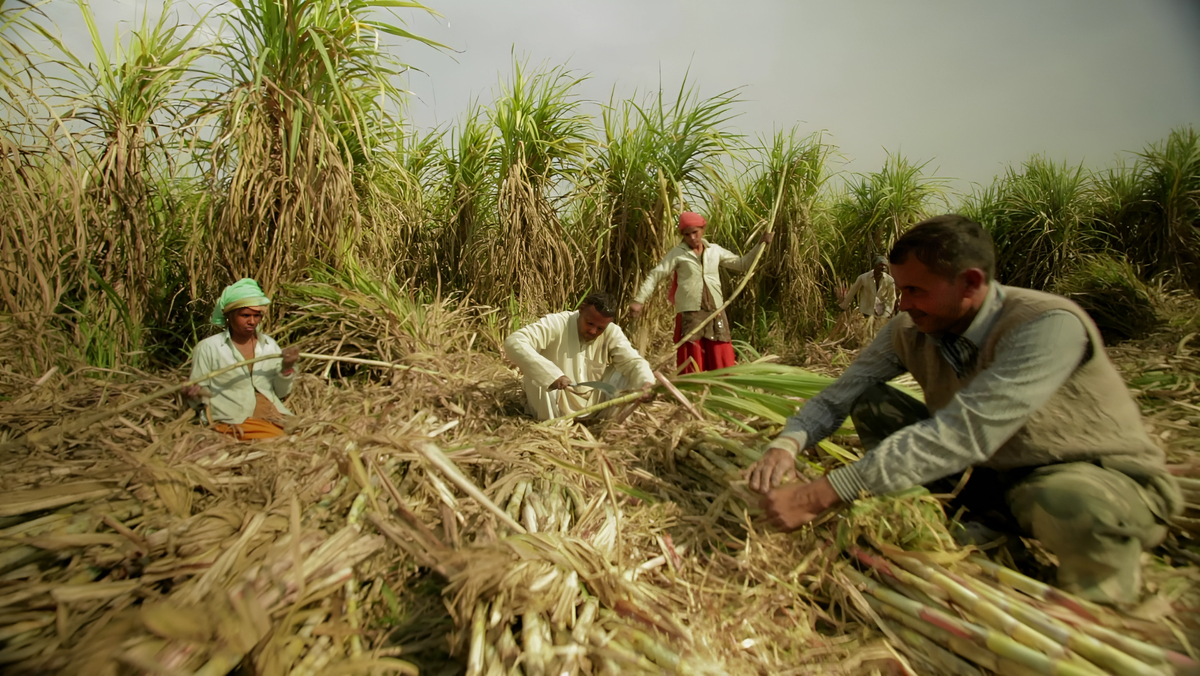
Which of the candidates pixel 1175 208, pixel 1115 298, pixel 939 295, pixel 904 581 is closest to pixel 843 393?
pixel 939 295

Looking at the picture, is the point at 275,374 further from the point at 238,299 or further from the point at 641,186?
the point at 641,186

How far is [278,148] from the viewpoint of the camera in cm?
366

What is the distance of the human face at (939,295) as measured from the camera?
1.46 meters

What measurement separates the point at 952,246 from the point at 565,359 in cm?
221

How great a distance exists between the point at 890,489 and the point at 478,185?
4.60 meters

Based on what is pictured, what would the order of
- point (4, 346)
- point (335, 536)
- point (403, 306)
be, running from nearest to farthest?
point (335, 536) → point (4, 346) → point (403, 306)

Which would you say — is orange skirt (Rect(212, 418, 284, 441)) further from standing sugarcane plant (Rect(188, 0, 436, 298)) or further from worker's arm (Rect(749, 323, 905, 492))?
worker's arm (Rect(749, 323, 905, 492))

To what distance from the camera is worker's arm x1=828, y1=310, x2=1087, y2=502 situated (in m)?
1.32

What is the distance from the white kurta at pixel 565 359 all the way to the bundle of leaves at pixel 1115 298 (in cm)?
498

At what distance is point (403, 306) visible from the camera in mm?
3977


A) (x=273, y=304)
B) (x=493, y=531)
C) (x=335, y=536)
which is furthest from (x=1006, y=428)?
(x=273, y=304)

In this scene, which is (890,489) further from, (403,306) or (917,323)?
(403,306)

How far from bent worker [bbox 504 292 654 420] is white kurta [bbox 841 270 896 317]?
141 inches

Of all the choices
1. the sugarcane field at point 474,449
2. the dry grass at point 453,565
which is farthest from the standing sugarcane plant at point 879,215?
the dry grass at point 453,565
